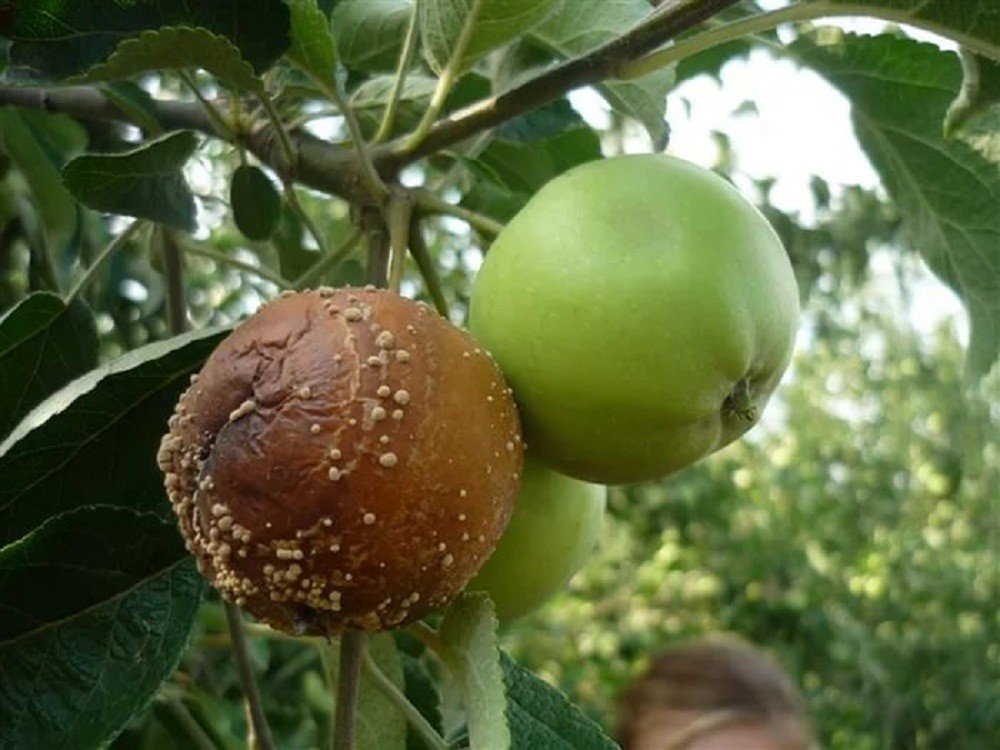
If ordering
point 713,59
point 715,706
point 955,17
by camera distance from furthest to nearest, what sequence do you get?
point 715,706 < point 713,59 < point 955,17

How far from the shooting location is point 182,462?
697 mm

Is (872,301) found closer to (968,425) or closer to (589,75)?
(968,425)

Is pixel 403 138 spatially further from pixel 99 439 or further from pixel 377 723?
pixel 377 723

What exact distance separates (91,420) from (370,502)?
26 cm

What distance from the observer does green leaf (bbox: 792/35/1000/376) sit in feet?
3.08

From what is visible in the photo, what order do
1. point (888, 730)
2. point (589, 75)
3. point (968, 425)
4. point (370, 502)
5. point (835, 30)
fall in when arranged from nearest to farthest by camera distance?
point (370, 502) → point (589, 75) → point (835, 30) → point (888, 730) → point (968, 425)

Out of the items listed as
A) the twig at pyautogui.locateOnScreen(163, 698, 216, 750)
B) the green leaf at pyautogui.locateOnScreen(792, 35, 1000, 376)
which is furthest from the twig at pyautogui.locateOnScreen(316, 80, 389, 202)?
the twig at pyautogui.locateOnScreen(163, 698, 216, 750)

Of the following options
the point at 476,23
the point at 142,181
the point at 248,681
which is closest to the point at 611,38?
the point at 476,23

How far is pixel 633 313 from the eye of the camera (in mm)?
694

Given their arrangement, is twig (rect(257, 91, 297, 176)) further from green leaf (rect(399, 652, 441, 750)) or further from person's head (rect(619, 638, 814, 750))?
person's head (rect(619, 638, 814, 750))

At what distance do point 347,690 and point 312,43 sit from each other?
41 centimetres

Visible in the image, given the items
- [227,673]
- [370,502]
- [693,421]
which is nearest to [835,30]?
[693,421]

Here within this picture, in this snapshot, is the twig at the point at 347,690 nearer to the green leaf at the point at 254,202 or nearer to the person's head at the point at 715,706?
the green leaf at the point at 254,202

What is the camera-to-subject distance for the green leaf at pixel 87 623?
2.57 ft
